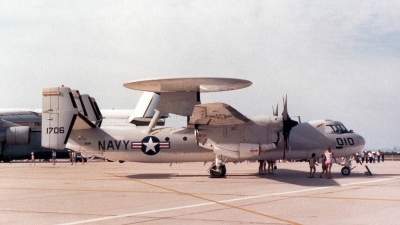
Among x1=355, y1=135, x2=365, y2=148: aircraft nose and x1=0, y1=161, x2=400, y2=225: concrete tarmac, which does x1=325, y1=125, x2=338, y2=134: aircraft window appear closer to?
x1=355, y1=135, x2=365, y2=148: aircraft nose

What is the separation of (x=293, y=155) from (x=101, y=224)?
55.8 ft

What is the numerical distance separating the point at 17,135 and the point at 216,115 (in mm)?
32680

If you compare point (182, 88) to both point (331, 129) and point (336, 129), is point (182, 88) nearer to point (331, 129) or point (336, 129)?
point (331, 129)

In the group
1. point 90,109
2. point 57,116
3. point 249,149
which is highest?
point 90,109

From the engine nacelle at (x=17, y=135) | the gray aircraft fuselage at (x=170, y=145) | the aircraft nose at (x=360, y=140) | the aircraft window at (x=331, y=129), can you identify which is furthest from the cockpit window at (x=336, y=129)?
the engine nacelle at (x=17, y=135)

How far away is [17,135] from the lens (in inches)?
1829

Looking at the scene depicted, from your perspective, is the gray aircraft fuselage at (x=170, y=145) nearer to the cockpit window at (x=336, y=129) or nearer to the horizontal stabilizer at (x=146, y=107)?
the cockpit window at (x=336, y=129)

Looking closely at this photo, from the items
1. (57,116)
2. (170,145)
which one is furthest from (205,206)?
(57,116)

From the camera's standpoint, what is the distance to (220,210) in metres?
11.4

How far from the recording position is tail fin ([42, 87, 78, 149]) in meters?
21.8

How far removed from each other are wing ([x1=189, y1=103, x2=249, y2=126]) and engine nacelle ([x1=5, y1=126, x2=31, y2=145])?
30.2 m

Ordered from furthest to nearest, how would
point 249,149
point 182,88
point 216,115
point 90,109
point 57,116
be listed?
point 90,109 → point 249,149 → point 57,116 → point 216,115 → point 182,88

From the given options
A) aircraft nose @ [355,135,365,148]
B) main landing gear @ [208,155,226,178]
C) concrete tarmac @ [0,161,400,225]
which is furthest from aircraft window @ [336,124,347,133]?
concrete tarmac @ [0,161,400,225]

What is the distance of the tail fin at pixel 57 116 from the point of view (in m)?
21.8
